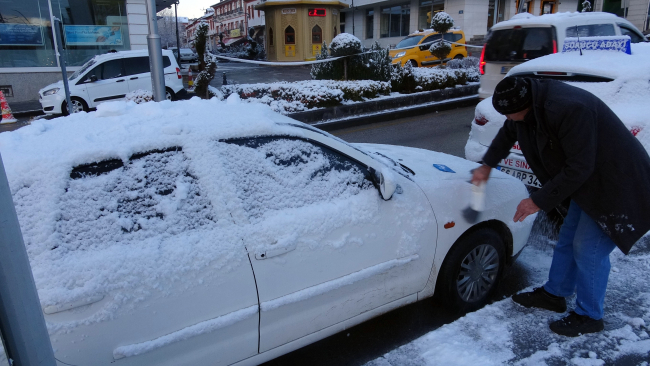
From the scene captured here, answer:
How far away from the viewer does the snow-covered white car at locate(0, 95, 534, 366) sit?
197 centimetres

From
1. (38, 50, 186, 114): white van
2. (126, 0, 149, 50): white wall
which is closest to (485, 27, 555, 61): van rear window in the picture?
(38, 50, 186, 114): white van

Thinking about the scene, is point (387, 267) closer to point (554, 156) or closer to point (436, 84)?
point (554, 156)

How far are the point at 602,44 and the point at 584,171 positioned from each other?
3245mm

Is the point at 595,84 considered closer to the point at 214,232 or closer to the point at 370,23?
the point at 214,232

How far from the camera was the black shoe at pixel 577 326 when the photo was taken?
116 inches

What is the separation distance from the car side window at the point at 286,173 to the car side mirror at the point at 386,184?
90 millimetres

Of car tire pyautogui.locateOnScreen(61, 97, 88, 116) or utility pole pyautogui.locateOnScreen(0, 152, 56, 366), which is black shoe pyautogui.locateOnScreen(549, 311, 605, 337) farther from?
car tire pyautogui.locateOnScreen(61, 97, 88, 116)

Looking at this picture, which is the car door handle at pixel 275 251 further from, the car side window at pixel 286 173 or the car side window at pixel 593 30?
the car side window at pixel 593 30

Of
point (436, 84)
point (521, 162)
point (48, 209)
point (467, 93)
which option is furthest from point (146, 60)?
point (48, 209)

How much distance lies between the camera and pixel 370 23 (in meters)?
41.5

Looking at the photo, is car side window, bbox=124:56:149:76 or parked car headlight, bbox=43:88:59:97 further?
car side window, bbox=124:56:149:76

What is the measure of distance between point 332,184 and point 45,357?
168 centimetres

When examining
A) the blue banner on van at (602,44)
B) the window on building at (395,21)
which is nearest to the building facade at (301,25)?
the window on building at (395,21)

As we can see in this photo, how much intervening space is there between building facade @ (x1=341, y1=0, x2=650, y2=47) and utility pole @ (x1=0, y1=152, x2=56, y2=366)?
33.7 metres
